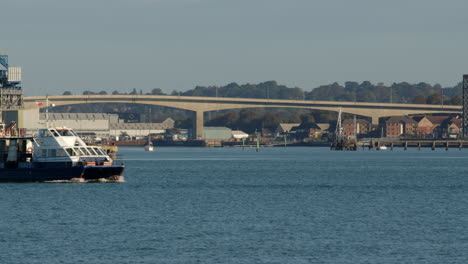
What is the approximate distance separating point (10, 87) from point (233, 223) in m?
88.5

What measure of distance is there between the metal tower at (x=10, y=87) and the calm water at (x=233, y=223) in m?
52.5

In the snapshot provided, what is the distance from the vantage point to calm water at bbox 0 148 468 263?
40.9 m

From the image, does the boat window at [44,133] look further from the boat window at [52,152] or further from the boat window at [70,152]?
the boat window at [70,152]

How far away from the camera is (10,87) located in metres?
134

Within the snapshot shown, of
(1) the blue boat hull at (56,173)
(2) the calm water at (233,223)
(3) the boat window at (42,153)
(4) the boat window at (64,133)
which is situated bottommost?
(2) the calm water at (233,223)

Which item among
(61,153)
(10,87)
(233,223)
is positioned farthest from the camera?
(10,87)

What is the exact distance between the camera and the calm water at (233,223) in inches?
1609

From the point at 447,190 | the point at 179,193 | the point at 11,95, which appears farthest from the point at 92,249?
the point at 11,95

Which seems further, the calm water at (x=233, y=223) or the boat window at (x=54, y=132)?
the boat window at (x=54, y=132)

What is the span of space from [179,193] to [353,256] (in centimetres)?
3552

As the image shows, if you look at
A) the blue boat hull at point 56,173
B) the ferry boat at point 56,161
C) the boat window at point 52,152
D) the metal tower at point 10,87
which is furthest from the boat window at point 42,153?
the metal tower at point 10,87

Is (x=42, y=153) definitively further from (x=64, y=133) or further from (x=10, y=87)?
(x=10, y=87)

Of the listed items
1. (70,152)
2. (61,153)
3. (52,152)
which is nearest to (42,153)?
(52,152)

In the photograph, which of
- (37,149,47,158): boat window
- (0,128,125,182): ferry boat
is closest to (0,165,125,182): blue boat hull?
(0,128,125,182): ferry boat
